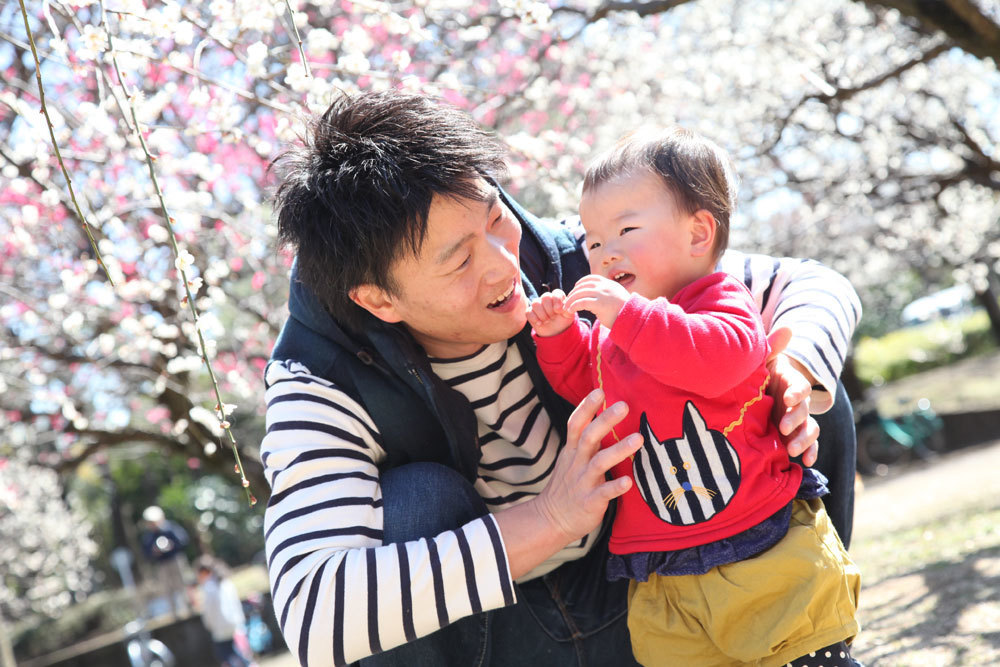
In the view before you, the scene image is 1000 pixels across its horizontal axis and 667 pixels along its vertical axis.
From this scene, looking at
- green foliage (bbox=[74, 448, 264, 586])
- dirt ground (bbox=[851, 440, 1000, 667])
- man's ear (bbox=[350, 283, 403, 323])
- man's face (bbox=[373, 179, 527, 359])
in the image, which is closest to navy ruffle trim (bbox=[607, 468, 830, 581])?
man's face (bbox=[373, 179, 527, 359])

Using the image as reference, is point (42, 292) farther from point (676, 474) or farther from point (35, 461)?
point (676, 474)

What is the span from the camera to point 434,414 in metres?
1.81

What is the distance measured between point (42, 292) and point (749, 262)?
4939 millimetres

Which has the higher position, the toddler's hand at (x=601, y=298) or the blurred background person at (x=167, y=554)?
the toddler's hand at (x=601, y=298)

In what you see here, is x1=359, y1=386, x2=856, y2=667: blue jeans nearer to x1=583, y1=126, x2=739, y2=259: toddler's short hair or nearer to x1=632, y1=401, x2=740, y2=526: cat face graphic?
x1=632, y1=401, x2=740, y2=526: cat face graphic

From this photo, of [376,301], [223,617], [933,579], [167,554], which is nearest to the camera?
[376,301]

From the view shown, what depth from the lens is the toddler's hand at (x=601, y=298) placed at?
147 cm

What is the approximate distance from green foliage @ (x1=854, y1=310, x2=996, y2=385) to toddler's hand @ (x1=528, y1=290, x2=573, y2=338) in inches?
577

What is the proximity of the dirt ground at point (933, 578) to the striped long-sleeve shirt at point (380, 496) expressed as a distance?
735 mm

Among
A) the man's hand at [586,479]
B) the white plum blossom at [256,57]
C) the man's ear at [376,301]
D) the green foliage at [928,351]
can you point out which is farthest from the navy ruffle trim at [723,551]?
the green foliage at [928,351]

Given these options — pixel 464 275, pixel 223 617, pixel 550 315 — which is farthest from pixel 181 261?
pixel 223 617

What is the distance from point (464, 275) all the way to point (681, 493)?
0.58m

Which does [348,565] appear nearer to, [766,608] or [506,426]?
[506,426]

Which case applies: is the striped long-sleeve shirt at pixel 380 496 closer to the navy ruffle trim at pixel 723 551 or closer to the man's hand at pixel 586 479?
the man's hand at pixel 586 479
